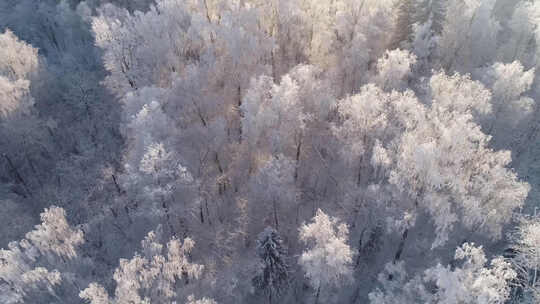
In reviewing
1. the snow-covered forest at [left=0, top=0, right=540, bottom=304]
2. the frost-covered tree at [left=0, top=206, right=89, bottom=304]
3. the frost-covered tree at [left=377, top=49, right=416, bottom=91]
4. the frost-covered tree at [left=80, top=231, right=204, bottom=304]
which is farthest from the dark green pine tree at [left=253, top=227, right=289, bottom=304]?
the frost-covered tree at [left=377, top=49, right=416, bottom=91]

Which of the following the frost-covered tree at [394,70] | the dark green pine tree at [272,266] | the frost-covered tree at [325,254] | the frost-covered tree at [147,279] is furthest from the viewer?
the frost-covered tree at [394,70]

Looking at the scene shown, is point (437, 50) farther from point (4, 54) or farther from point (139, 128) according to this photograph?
point (4, 54)

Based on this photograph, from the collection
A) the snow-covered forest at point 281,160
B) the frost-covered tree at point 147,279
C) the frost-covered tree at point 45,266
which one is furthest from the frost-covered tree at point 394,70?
the frost-covered tree at point 45,266

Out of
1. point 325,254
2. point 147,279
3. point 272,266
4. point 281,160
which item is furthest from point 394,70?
point 147,279

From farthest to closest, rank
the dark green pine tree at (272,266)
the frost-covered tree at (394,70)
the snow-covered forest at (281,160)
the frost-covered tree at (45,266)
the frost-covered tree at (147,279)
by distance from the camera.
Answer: the frost-covered tree at (394,70) → the dark green pine tree at (272,266) → the snow-covered forest at (281,160) → the frost-covered tree at (45,266) → the frost-covered tree at (147,279)

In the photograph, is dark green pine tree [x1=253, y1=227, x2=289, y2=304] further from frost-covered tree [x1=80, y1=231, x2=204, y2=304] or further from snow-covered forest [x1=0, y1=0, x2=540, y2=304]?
frost-covered tree [x1=80, y1=231, x2=204, y2=304]

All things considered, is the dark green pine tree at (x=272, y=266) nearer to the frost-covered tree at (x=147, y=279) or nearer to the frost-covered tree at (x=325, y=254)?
the frost-covered tree at (x=325, y=254)
